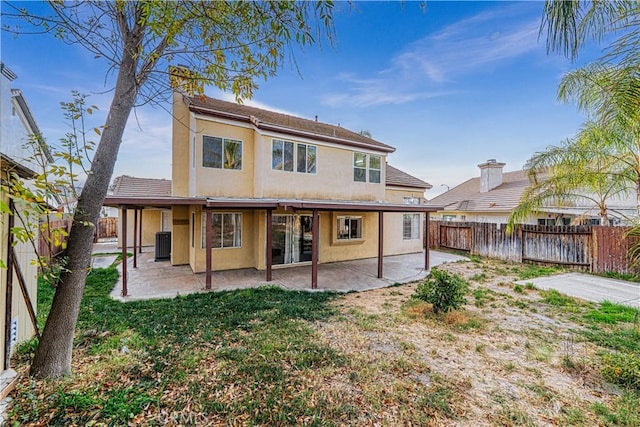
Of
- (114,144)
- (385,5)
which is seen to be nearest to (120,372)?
(114,144)

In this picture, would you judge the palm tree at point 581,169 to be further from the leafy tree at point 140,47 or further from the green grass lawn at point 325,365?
the leafy tree at point 140,47

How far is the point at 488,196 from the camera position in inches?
731

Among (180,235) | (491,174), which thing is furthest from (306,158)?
(491,174)

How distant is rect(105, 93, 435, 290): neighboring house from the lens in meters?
9.20

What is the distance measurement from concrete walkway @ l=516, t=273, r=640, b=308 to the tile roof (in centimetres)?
688

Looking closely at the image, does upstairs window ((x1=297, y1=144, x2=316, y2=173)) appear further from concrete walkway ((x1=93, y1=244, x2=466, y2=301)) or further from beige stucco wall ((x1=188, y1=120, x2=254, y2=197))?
concrete walkway ((x1=93, y1=244, x2=466, y2=301))

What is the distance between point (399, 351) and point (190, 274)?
763 centimetres

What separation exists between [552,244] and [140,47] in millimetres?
14859

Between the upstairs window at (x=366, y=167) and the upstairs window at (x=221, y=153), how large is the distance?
5.12 metres

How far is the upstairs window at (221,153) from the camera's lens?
9305mm

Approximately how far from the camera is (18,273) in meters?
3.14

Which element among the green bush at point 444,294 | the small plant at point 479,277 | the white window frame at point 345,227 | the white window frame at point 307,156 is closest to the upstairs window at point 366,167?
the white window frame at point 345,227

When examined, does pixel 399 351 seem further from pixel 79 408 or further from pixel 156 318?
pixel 156 318

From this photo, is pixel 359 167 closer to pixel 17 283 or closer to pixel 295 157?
pixel 295 157
